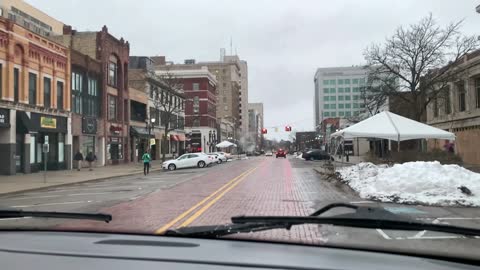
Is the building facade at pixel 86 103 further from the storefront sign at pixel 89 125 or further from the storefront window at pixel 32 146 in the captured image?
the storefront window at pixel 32 146

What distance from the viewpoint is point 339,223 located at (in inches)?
116

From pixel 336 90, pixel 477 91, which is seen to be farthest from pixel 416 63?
pixel 336 90

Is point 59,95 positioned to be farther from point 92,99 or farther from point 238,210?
point 238,210

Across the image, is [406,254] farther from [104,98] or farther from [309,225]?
[104,98]

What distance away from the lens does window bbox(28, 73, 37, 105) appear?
1294 inches

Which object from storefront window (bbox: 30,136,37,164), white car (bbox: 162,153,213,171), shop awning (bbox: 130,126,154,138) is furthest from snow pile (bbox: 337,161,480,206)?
shop awning (bbox: 130,126,154,138)

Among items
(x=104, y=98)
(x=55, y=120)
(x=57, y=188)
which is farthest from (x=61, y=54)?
(x=57, y=188)

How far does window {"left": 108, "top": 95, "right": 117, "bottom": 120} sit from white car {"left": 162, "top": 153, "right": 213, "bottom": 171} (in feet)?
31.6

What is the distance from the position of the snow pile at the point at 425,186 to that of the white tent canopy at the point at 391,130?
6625 mm

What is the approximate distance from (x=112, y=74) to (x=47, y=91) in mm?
13948

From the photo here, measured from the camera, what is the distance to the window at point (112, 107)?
1882 inches

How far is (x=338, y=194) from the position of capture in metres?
17.6

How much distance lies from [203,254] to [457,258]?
1.20 metres

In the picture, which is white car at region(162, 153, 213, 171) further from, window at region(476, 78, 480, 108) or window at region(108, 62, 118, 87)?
window at region(476, 78, 480, 108)
